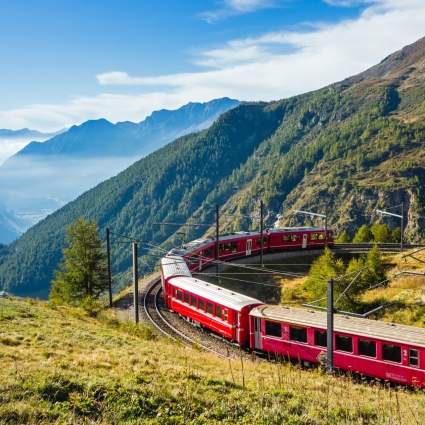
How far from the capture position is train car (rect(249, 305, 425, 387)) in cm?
1867

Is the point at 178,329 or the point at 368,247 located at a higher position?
the point at 368,247

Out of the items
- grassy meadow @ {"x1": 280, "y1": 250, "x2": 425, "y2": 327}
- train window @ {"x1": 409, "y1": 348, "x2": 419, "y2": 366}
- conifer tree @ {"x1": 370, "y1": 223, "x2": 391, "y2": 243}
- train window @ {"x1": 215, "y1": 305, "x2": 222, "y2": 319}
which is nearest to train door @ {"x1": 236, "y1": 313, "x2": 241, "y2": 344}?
train window @ {"x1": 215, "y1": 305, "x2": 222, "y2": 319}

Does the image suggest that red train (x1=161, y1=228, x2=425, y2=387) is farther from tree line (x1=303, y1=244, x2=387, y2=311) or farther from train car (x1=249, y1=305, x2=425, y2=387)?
tree line (x1=303, y1=244, x2=387, y2=311)

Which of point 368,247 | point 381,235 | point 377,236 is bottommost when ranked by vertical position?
point 368,247

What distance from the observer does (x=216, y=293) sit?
29.3 m

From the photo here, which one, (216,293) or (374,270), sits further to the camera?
(374,270)

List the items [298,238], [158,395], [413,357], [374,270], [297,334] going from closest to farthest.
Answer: [158,395] < [413,357] < [297,334] < [374,270] < [298,238]

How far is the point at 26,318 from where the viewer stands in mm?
23516

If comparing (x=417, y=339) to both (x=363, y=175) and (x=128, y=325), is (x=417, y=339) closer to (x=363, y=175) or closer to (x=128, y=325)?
(x=128, y=325)

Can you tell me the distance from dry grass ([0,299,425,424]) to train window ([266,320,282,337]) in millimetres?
6253

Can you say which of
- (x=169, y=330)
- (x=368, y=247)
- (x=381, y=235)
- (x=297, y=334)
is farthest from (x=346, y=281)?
(x=381, y=235)

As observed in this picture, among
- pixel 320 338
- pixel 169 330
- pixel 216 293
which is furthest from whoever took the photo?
pixel 169 330

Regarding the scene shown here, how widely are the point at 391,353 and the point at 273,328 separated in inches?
248

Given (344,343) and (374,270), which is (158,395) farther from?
(374,270)
